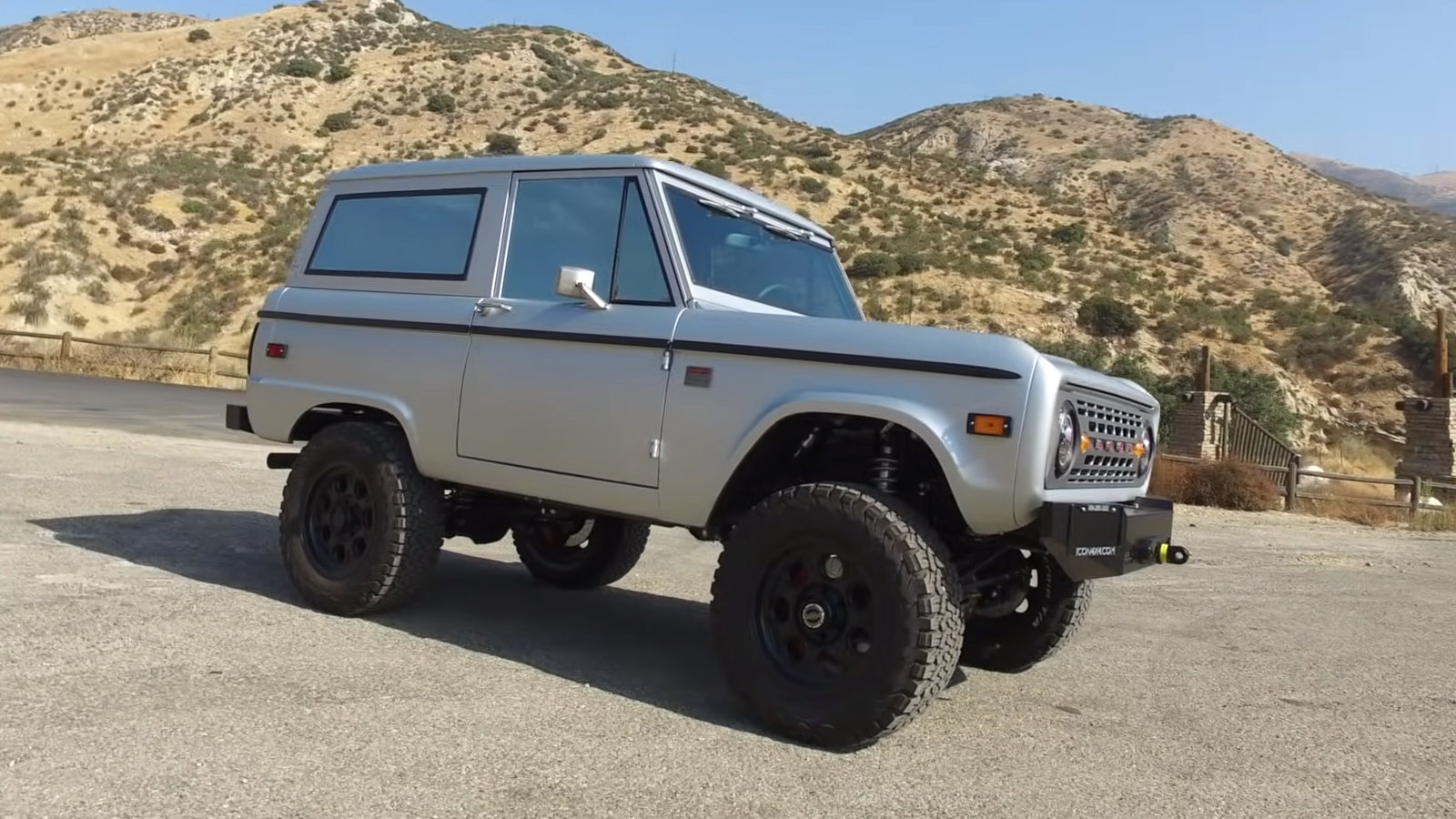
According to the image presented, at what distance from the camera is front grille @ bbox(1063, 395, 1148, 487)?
4246mm

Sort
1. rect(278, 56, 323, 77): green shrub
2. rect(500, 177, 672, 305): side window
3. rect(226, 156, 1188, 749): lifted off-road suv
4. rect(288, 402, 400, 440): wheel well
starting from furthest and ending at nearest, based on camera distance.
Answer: rect(278, 56, 323, 77): green shrub < rect(288, 402, 400, 440): wheel well < rect(500, 177, 672, 305): side window < rect(226, 156, 1188, 749): lifted off-road suv

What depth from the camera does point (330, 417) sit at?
5.99 metres

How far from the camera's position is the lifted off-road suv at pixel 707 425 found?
4062 mm

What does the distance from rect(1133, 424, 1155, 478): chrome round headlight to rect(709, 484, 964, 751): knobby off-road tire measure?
119 cm

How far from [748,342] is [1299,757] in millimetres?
2667

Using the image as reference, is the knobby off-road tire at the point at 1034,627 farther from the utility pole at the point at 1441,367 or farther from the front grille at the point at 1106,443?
the utility pole at the point at 1441,367

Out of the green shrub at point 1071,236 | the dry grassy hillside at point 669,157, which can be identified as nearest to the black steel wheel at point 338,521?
the dry grassy hillside at point 669,157

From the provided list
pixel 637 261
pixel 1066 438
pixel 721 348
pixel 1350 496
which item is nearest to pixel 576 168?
pixel 637 261

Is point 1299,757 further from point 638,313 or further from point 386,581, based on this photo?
point 386,581

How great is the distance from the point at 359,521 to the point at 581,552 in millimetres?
1625

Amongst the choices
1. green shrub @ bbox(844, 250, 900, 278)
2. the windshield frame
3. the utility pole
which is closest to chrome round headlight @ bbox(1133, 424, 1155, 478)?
the windshield frame

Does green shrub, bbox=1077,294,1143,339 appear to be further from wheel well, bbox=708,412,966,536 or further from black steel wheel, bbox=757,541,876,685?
black steel wheel, bbox=757,541,876,685

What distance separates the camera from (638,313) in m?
4.78

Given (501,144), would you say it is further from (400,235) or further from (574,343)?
(574,343)
